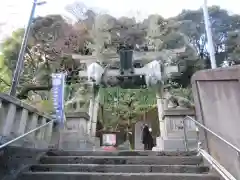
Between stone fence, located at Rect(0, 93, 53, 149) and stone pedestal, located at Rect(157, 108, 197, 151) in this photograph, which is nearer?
stone fence, located at Rect(0, 93, 53, 149)

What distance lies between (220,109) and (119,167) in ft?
6.60

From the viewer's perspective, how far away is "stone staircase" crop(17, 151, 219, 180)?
436cm

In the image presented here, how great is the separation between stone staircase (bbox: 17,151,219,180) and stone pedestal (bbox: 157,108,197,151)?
4076 mm

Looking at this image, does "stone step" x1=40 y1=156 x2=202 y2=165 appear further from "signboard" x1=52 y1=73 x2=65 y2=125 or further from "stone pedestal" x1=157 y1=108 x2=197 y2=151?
"stone pedestal" x1=157 y1=108 x2=197 y2=151

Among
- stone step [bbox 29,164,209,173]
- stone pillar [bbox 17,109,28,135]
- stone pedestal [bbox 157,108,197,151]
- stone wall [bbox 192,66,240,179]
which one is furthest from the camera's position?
stone pedestal [bbox 157,108,197,151]

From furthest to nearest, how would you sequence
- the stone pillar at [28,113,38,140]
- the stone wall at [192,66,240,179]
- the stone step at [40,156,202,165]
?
the stone pillar at [28,113,38,140]
the stone step at [40,156,202,165]
the stone wall at [192,66,240,179]

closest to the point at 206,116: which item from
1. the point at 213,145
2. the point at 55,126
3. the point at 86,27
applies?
the point at 213,145

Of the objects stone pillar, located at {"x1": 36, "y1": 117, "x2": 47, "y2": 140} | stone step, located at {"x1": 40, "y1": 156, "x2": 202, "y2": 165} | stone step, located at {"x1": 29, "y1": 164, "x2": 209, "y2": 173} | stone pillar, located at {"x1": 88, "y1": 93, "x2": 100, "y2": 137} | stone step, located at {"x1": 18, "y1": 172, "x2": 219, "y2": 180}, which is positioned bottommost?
stone step, located at {"x1": 18, "y1": 172, "x2": 219, "y2": 180}

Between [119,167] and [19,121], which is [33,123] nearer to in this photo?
[19,121]

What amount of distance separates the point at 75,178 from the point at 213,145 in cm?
249

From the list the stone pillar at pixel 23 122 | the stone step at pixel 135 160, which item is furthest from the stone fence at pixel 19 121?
the stone step at pixel 135 160

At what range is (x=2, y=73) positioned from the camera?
20484mm

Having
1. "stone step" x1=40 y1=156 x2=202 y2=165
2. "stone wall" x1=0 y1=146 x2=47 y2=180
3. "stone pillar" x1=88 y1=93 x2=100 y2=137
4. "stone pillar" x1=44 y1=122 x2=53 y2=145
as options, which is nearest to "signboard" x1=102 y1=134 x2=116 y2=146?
"stone pillar" x1=88 y1=93 x2=100 y2=137

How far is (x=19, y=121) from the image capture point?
5.22m
